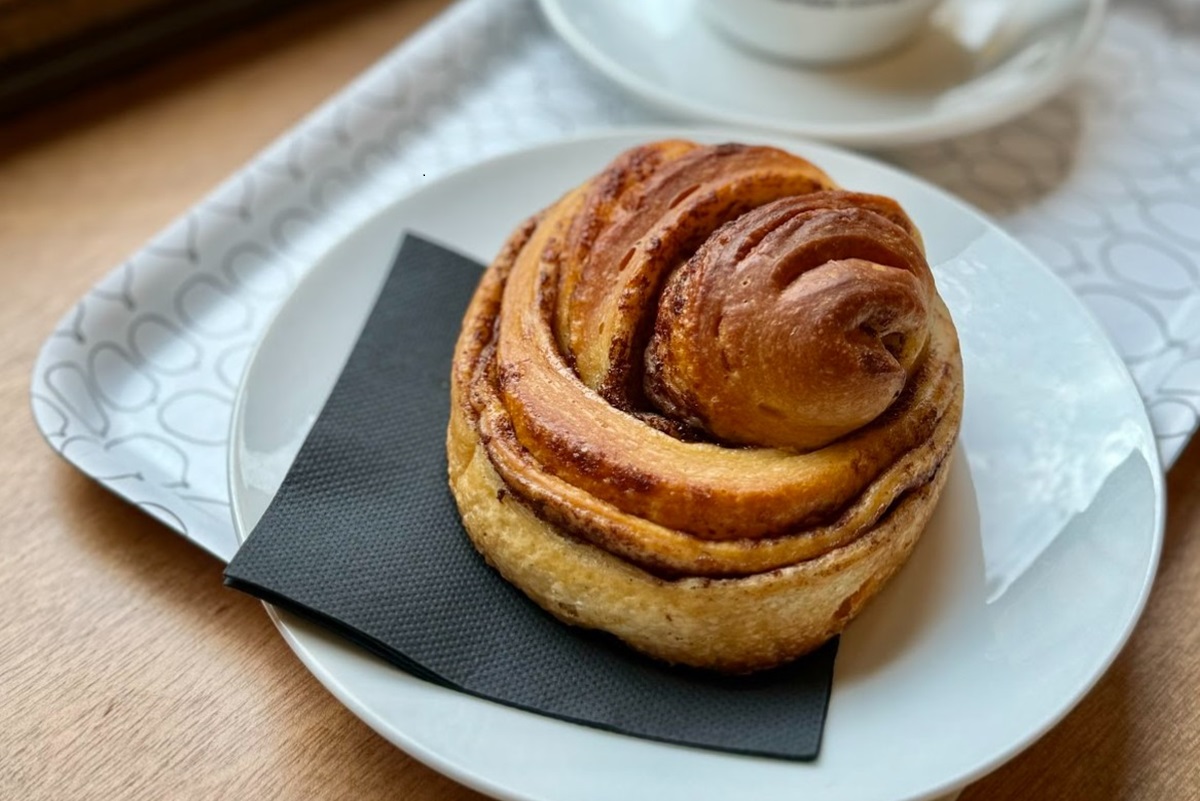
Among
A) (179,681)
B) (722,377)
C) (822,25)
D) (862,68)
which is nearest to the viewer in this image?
(722,377)

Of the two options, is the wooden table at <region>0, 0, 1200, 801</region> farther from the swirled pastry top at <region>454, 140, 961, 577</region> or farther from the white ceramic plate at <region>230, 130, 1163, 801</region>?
the swirled pastry top at <region>454, 140, 961, 577</region>

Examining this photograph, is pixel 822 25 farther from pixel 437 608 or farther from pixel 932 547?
pixel 437 608

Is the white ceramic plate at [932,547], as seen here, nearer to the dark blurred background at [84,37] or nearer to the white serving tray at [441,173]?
the white serving tray at [441,173]

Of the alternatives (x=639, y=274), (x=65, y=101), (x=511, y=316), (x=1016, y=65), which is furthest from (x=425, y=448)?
(x=1016, y=65)

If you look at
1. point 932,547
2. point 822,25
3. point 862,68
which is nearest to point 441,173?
point 822,25

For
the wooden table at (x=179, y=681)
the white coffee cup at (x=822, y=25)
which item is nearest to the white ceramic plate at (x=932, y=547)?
the wooden table at (x=179, y=681)

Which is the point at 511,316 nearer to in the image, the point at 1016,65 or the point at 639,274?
the point at 639,274
